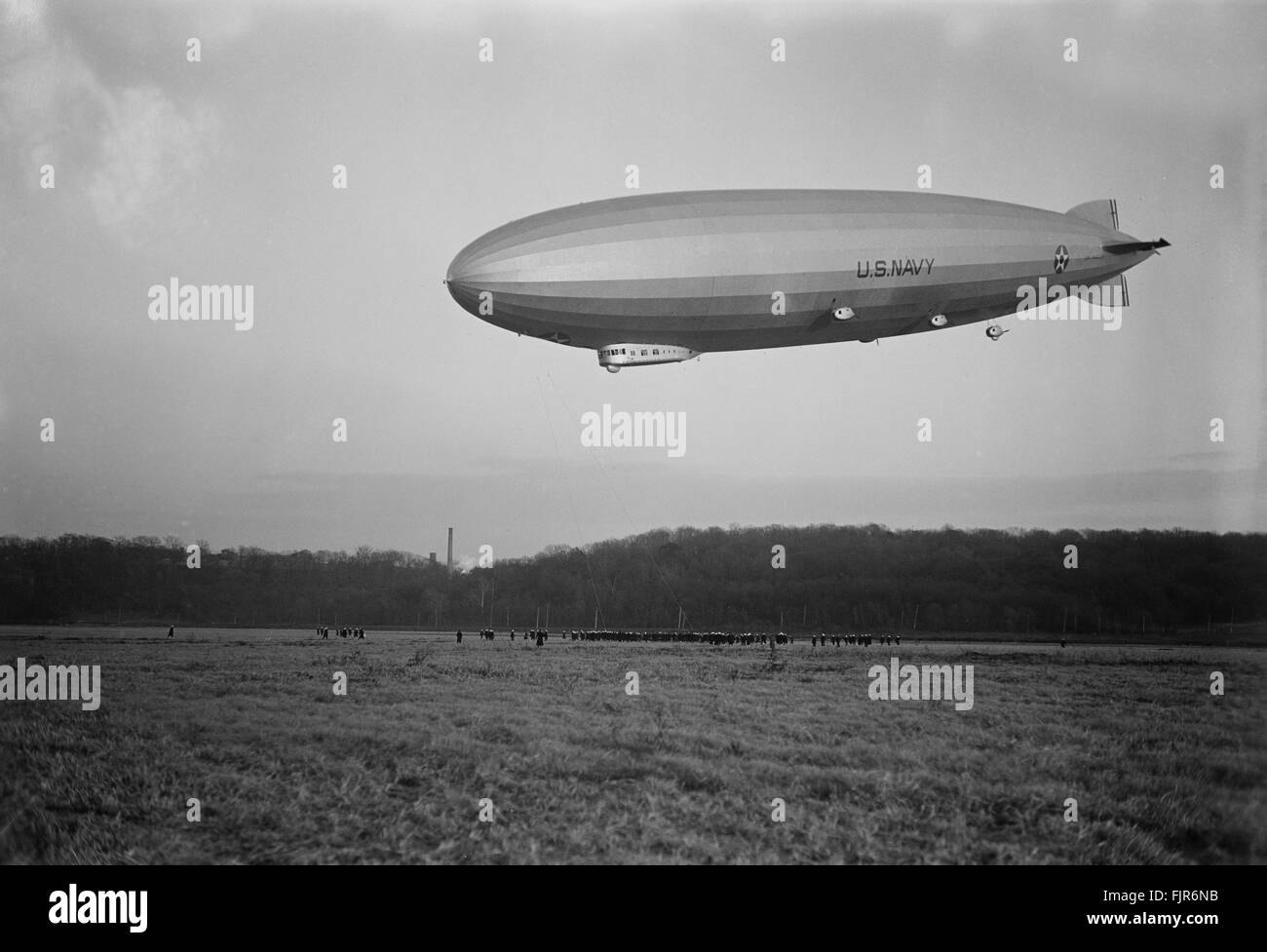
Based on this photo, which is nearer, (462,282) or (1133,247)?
(462,282)

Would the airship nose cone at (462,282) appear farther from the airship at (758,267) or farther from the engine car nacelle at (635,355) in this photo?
the engine car nacelle at (635,355)

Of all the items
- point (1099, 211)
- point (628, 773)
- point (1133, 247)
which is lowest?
point (628, 773)

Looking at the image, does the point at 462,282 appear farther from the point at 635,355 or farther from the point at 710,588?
the point at 710,588

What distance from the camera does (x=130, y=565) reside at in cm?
1841

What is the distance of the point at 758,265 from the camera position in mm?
11000

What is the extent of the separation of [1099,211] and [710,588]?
38.8 ft

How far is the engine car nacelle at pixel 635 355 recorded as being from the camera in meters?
11.4

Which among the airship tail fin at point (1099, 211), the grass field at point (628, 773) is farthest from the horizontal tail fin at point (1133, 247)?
the grass field at point (628, 773)

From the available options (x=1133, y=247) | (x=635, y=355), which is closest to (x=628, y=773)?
(x=635, y=355)

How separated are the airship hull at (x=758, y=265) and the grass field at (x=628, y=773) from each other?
551cm

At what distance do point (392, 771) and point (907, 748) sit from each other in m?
5.82

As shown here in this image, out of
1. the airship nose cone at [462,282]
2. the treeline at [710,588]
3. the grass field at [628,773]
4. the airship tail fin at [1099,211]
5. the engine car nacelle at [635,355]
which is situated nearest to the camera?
the grass field at [628,773]
